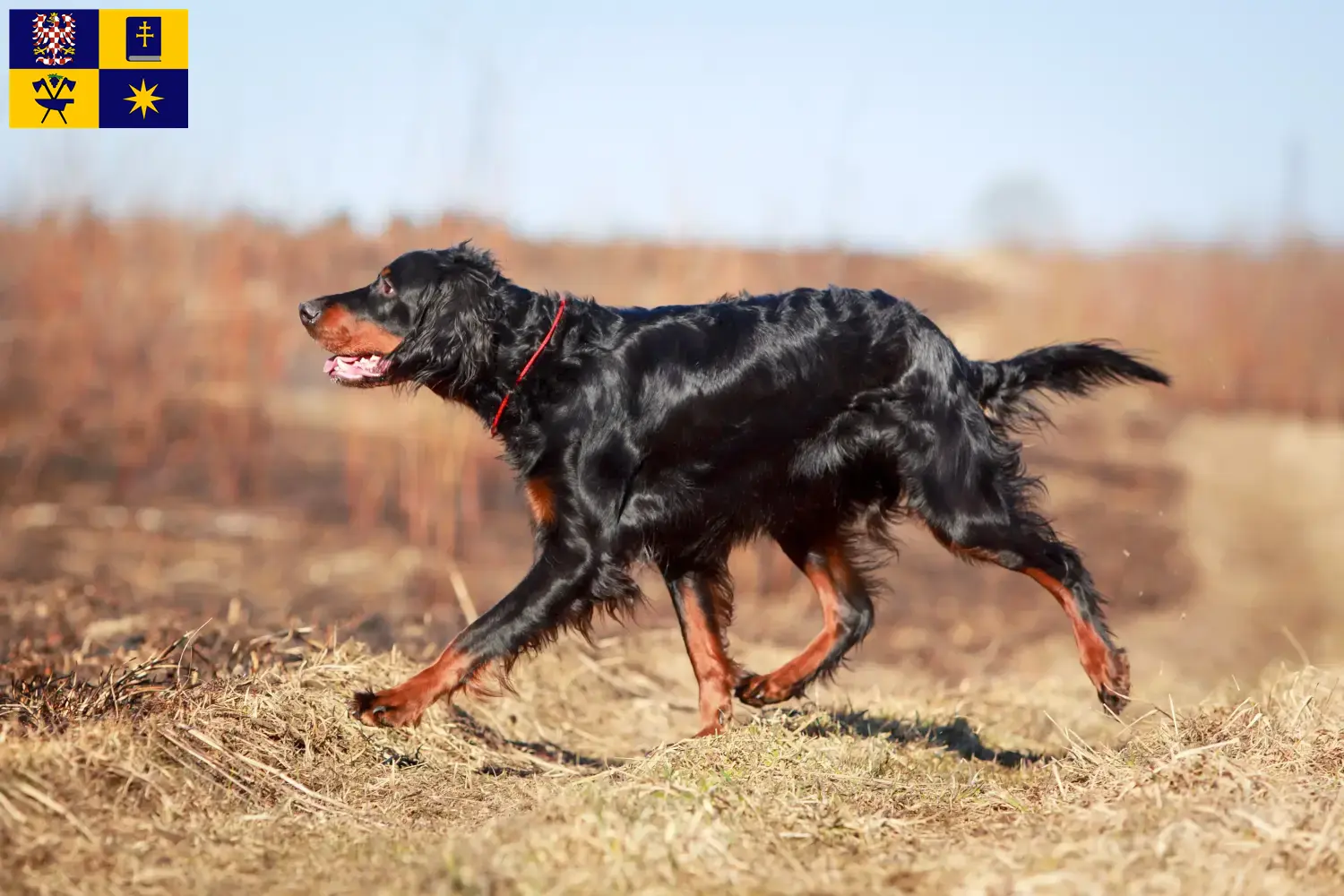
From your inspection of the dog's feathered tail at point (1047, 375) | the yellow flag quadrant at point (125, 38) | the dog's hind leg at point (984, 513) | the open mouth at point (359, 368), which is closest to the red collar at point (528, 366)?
the open mouth at point (359, 368)

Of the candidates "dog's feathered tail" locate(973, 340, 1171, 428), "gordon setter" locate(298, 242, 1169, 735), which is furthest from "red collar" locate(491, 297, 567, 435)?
"dog's feathered tail" locate(973, 340, 1171, 428)

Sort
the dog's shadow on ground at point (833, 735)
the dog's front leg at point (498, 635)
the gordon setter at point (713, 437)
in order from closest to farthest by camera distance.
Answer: the dog's front leg at point (498, 635), the gordon setter at point (713, 437), the dog's shadow on ground at point (833, 735)

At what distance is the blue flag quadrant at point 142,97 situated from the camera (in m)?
7.42

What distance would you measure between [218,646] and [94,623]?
1.04 metres

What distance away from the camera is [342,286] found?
1111 centimetres

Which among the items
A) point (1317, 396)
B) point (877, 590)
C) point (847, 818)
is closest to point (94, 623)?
point (877, 590)

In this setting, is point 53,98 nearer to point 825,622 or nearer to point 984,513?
point 825,622

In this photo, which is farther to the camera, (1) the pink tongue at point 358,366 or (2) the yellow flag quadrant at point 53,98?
(2) the yellow flag quadrant at point 53,98

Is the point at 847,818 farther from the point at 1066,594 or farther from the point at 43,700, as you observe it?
the point at 43,700

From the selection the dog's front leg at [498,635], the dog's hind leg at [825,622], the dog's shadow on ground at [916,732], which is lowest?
the dog's shadow on ground at [916,732]

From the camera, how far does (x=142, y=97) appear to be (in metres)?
7.74

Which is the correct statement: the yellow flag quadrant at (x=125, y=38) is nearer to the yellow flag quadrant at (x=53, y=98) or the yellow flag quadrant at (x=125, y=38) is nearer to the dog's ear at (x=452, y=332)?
the yellow flag quadrant at (x=53, y=98)

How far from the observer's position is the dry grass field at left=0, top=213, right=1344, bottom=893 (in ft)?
8.83

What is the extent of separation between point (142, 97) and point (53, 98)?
1.56 ft
